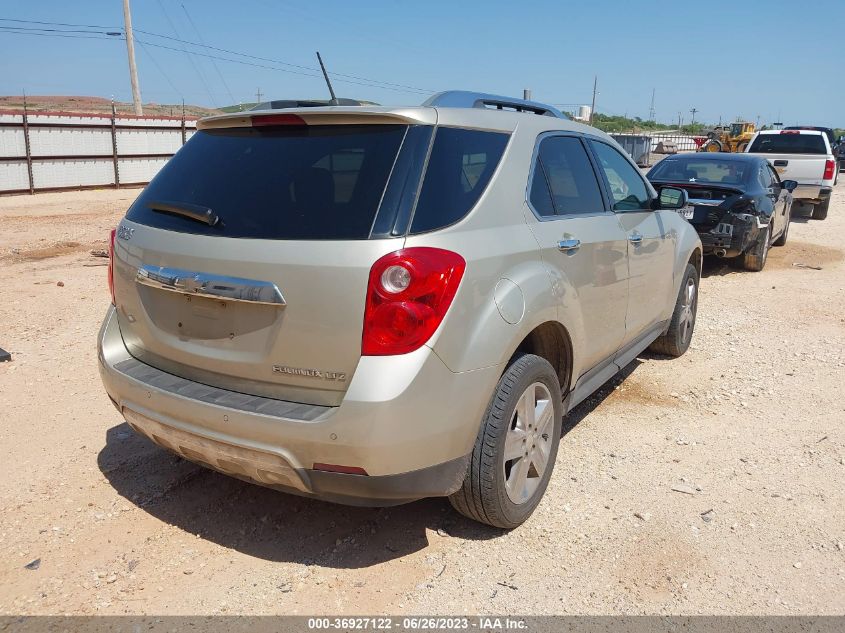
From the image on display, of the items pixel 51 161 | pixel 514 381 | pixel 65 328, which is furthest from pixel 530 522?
pixel 51 161

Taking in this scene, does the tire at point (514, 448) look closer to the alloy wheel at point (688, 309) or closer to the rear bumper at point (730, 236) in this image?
the alloy wheel at point (688, 309)

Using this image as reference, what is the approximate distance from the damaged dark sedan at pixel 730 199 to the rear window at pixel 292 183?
5.97m

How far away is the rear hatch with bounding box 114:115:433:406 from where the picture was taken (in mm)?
2475

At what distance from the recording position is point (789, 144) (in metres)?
16.0

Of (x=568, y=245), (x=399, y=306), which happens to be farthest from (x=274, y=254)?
(x=568, y=245)

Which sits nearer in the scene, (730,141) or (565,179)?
(565,179)

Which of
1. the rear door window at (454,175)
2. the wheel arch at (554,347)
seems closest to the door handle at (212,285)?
the rear door window at (454,175)

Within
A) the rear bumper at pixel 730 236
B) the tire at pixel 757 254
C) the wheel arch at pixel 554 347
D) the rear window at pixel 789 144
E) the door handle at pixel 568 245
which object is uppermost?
the rear window at pixel 789 144

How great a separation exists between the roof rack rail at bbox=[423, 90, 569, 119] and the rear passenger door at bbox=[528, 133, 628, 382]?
26cm

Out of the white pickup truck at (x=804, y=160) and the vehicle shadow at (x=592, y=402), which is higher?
the white pickup truck at (x=804, y=160)

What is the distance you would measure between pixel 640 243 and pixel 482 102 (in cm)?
146

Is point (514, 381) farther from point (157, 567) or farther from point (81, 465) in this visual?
point (81, 465)

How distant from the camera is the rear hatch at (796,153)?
15.0 metres

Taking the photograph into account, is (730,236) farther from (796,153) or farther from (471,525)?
(796,153)
